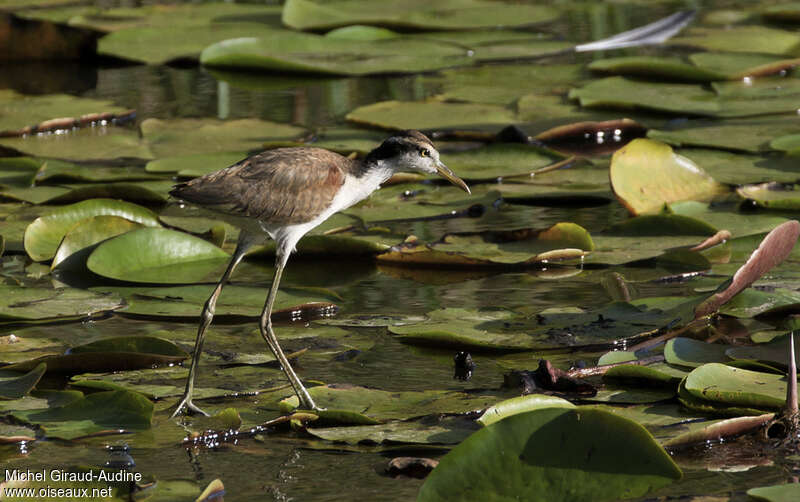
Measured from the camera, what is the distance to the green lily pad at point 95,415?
359cm

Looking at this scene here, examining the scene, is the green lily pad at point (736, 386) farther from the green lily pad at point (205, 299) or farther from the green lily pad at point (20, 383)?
the green lily pad at point (20, 383)

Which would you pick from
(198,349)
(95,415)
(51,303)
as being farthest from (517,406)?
(51,303)

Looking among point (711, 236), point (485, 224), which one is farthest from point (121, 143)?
point (711, 236)

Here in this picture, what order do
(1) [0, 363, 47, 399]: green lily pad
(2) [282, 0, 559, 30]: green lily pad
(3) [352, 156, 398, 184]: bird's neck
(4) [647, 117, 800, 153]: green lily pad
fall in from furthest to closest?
1. (2) [282, 0, 559, 30]: green lily pad
2. (4) [647, 117, 800, 153]: green lily pad
3. (3) [352, 156, 398, 184]: bird's neck
4. (1) [0, 363, 47, 399]: green lily pad

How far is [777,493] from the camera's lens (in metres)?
2.95

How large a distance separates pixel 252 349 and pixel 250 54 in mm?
4812

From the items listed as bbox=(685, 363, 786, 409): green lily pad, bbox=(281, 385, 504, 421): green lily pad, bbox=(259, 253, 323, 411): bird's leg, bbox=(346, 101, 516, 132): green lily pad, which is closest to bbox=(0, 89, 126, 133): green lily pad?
bbox=(346, 101, 516, 132): green lily pad

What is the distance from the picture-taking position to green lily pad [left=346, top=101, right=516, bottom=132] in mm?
7246

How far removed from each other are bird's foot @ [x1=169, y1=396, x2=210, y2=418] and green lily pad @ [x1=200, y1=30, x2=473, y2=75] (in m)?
5.06

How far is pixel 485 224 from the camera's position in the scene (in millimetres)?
5836

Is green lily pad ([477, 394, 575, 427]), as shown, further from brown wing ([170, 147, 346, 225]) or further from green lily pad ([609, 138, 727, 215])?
green lily pad ([609, 138, 727, 215])

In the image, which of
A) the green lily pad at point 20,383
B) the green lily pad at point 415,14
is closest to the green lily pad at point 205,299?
the green lily pad at point 20,383

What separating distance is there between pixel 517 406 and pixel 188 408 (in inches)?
41.3

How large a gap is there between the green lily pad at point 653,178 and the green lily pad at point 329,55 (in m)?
3.01
